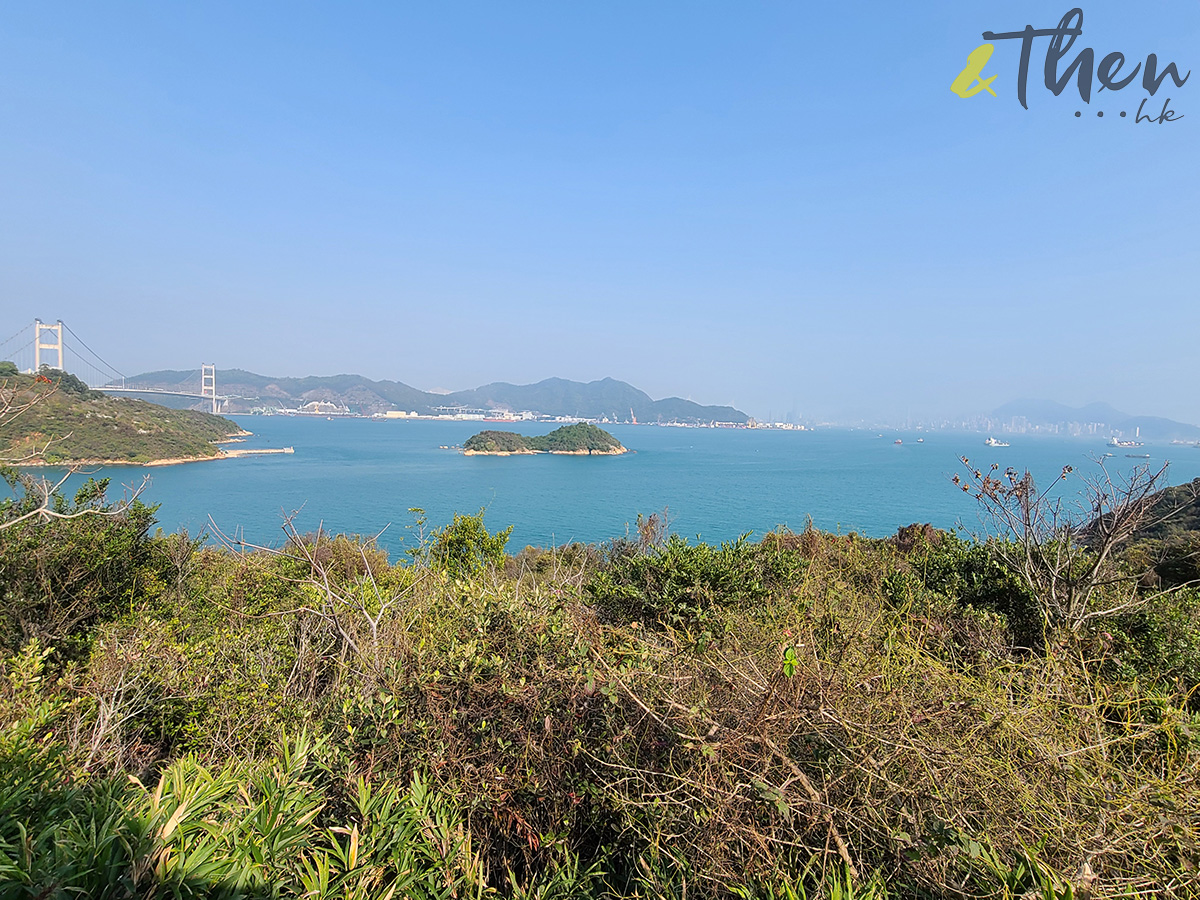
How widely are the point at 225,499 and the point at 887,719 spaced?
44.0 meters

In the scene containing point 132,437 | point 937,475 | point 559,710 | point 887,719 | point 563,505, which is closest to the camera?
point 887,719

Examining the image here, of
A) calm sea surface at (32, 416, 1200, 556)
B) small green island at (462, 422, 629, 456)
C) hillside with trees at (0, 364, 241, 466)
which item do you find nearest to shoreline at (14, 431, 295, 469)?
hillside with trees at (0, 364, 241, 466)

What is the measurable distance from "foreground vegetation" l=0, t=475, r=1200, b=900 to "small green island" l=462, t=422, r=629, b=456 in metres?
70.8

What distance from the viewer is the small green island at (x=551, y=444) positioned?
245 feet

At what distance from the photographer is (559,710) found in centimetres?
261

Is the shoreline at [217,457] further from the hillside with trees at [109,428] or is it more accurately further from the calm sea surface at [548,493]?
the calm sea surface at [548,493]

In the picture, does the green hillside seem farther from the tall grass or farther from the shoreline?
the tall grass

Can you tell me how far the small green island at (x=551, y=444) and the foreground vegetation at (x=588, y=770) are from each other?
70818 millimetres

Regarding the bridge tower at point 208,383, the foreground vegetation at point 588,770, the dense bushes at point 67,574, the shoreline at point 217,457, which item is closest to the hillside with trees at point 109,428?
the shoreline at point 217,457

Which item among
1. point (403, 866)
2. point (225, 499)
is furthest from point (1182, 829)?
point (225, 499)

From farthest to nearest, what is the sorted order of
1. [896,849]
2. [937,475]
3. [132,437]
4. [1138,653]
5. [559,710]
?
1. [937,475]
2. [132,437]
3. [1138,653]
4. [559,710]
5. [896,849]

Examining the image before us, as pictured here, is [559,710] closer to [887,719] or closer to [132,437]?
[887,719]

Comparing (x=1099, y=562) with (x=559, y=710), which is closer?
(x=559, y=710)

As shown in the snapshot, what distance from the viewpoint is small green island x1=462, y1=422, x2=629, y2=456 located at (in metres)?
74.6
